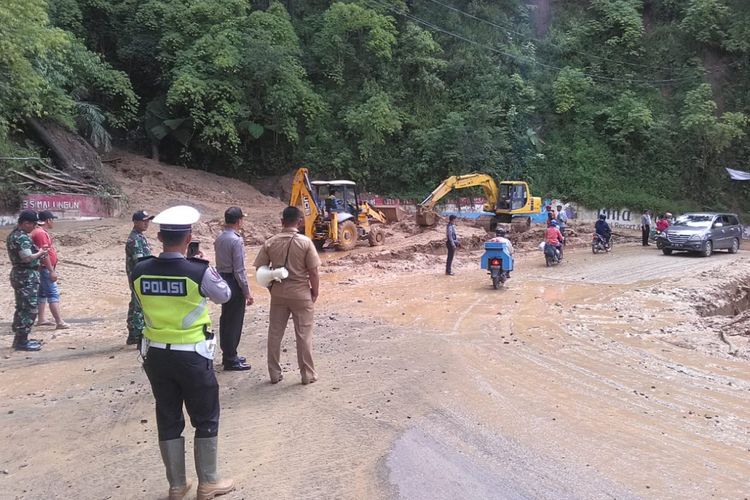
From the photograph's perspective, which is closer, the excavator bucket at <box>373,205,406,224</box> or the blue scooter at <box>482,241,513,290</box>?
the blue scooter at <box>482,241,513,290</box>

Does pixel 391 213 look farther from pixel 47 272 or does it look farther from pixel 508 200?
pixel 47 272

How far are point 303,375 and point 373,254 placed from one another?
11.6 meters

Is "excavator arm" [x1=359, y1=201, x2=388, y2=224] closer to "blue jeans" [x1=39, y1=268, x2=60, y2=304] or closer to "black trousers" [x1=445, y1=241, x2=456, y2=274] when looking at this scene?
"black trousers" [x1=445, y1=241, x2=456, y2=274]

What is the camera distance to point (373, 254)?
57.8 ft

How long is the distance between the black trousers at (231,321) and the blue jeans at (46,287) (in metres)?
3.53

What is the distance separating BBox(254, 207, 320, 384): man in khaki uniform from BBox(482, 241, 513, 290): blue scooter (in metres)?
7.56

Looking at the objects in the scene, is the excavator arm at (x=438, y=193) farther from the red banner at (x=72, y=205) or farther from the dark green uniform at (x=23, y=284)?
the dark green uniform at (x=23, y=284)

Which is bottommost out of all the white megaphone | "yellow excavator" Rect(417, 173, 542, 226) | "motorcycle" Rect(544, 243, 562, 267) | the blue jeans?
"motorcycle" Rect(544, 243, 562, 267)

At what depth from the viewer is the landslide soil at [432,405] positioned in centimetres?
406

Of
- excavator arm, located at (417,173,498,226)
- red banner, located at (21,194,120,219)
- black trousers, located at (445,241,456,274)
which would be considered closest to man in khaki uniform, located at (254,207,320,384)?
black trousers, located at (445,241,456,274)

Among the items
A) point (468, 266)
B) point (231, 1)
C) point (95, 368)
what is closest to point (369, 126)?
point (231, 1)

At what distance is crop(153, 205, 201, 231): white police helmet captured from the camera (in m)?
3.64

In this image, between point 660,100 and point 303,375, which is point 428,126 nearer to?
point 660,100

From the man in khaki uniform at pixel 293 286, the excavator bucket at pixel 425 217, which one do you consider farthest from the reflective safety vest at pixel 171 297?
the excavator bucket at pixel 425 217
